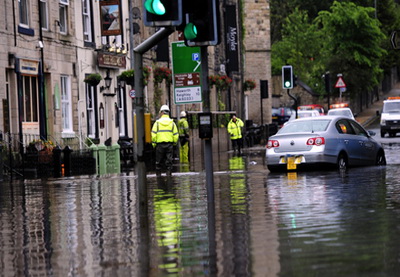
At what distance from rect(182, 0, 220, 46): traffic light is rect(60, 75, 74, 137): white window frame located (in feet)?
70.2

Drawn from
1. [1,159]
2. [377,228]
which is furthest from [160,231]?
[1,159]

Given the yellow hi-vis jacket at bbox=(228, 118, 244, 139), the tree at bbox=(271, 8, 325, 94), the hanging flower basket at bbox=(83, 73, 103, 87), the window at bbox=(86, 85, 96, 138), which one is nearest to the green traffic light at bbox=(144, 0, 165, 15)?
the hanging flower basket at bbox=(83, 73, 103, 87)

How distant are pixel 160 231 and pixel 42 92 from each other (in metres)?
20.6

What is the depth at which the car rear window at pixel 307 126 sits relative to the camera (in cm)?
2419

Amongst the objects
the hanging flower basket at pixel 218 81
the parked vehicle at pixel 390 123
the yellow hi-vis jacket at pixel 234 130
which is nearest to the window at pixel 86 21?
the yellow hi-vis jacket at pixel 234 130

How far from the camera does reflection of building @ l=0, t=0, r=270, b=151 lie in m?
30.4

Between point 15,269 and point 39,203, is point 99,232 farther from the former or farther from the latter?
point 39,203

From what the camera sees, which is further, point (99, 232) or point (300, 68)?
point (300, 68)

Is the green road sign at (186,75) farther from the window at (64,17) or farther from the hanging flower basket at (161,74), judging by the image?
the hanging flower basket at (161,74)

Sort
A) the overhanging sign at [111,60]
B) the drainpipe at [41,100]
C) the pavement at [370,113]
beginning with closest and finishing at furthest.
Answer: the drainpipe at [41,100] → the overhanging sign at [111,60] → the pavement at [370,113]

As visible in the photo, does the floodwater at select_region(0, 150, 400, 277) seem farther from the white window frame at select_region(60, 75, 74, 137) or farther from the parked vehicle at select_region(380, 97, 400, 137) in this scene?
the parked vehicle at select_region(380, 97, 400, 137)

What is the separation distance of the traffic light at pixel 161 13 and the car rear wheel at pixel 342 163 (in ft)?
38.5

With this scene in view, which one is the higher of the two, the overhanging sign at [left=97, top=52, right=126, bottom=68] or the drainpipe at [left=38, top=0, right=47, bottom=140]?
the overhanging sign at [left=97, top=52, right=126, bottom=68]

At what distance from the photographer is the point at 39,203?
58.4 feet
